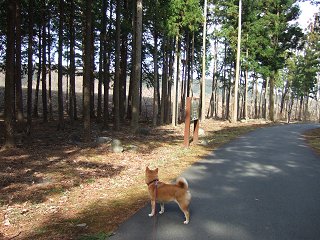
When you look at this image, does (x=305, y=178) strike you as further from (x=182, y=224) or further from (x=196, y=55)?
(x=196, y=55)

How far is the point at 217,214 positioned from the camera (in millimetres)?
6141

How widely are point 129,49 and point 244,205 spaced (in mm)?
25221

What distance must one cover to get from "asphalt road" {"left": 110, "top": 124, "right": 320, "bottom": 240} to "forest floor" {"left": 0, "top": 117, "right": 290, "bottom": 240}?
689 mm

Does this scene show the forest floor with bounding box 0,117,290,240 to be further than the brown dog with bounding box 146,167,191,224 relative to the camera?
Yes

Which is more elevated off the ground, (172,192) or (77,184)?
(172,192)

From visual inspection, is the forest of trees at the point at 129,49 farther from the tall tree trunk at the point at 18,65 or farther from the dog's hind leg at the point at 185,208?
the dog's hind leg at the point at 185,208

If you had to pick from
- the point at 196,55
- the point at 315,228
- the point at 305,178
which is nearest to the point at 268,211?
the point at 315,228

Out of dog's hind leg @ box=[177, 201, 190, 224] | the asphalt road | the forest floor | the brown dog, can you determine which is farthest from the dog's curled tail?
the forest floor

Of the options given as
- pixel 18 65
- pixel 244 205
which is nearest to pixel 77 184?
pixel 244 205

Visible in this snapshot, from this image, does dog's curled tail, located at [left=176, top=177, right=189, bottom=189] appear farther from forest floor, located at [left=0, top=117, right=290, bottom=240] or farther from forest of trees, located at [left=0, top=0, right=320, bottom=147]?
forest of trees, located at [left=0, top=0, right=320, bottom=147]

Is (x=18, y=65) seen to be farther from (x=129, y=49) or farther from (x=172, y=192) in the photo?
(x=172, y=192)

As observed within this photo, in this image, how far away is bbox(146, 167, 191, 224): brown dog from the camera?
553cm

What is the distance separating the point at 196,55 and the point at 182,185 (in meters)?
33.4

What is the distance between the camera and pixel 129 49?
30109mm
